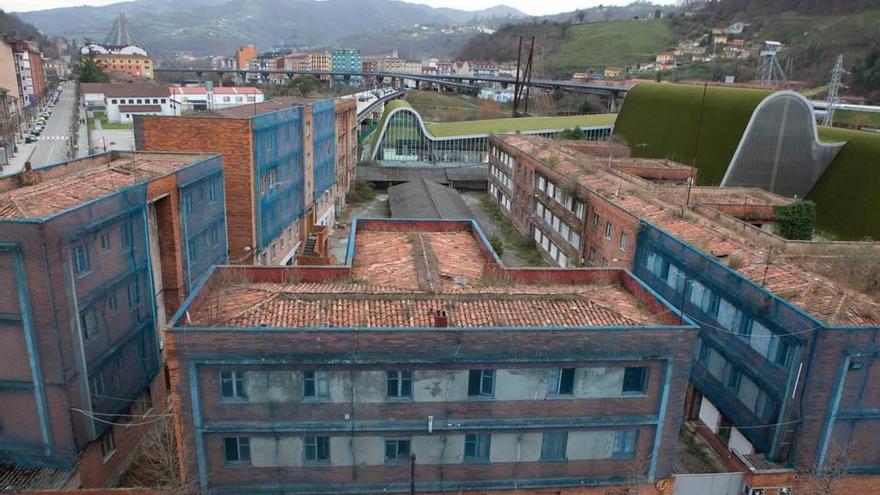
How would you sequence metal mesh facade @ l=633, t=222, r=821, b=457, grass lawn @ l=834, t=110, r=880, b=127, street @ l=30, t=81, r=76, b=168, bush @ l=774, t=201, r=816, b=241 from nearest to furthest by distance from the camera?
1. metal mesh facade @ l=633, t=222, r=821, b=457
2. bush @ l=774, t=201, r=816, b=241
3. grass lawn @ l=834, t=110, r=880, b=127
4. street @ l=30, t=81, r=76, b=168

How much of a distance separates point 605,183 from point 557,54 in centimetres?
16410

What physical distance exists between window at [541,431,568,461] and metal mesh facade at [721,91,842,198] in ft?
106

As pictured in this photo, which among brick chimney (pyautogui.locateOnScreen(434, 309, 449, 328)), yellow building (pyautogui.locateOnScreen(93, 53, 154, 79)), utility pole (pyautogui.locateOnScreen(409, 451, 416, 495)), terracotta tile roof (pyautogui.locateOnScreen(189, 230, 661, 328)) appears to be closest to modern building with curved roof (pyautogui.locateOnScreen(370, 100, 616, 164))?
terracotta tile roof (pyautogui.locateOnScreen(189, 230, 661, 328))

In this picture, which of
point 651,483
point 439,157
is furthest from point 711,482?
point 439,157

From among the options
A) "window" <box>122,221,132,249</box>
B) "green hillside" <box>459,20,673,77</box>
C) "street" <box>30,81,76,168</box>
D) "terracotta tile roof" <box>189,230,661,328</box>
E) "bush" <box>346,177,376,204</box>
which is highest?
"green hillside" <box>459,20,673,77</box>

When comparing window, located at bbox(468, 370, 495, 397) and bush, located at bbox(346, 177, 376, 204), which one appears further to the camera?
bush, located at bbox(346, 177, 376, 204)

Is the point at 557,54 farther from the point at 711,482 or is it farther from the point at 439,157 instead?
the point at 711,482

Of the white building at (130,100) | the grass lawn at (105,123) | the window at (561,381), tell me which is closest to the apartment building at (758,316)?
the window at (561,381)

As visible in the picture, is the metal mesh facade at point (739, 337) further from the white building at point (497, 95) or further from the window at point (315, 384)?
the white building at point (497, 95)

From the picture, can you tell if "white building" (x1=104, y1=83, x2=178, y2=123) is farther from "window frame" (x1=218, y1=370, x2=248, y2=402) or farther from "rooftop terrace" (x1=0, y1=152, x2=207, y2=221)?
"window frame" (x1=218, y1=370, x2=248, y2=402)

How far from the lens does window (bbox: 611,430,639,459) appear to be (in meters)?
18.0

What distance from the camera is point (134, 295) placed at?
70.3ft

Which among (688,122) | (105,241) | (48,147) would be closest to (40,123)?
(48,147)

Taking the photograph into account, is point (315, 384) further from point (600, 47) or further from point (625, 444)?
point (600, 47)
